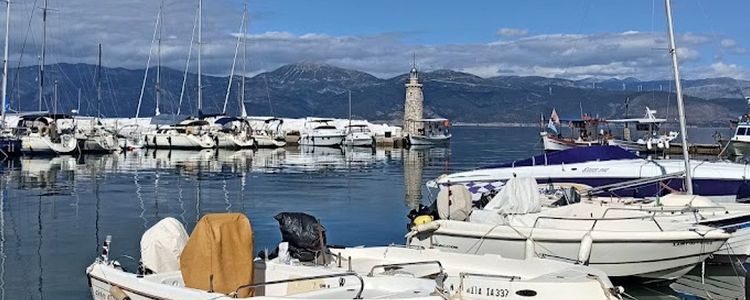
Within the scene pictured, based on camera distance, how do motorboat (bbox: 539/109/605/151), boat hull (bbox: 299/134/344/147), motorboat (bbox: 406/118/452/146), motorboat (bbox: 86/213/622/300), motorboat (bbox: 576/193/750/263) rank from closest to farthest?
motorboat (bbox: 86/213/622/300), motorboat (bbox: 576/193/750/263), motorboat (bbox: 539/109/605/151), boat hull (bbox: 299/134/344/147), motorboat (bbox: 406/118/452/146)

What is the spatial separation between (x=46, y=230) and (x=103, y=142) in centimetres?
5311

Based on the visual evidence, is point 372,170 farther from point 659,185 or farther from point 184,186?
point 659,185

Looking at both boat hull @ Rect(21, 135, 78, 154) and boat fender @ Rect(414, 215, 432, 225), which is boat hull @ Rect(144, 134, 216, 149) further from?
boat fender @ Rect(414, 215, 432, 225)

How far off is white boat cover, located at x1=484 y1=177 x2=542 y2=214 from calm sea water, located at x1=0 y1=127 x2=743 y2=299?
303 cm

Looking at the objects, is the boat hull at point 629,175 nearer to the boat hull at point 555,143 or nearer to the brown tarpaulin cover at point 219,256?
the brown tarpaulin cover at point 219,256

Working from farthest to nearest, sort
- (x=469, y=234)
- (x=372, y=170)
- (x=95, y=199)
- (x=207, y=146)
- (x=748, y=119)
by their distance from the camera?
(x=207, y=146) → (x=748, y=119) → (x=372, y=170) → (x=95, y=199) → (x=469, y=234)

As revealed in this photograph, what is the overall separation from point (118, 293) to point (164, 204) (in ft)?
67.0

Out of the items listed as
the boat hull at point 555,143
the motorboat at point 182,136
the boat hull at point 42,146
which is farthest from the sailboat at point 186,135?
the boat hull at point 555,143

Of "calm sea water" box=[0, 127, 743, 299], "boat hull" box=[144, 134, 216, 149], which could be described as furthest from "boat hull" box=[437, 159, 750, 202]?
Result: "boat hull" box=[144, 134, 216, 149]

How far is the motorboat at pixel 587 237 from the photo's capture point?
16281 millimetres

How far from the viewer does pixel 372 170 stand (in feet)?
183

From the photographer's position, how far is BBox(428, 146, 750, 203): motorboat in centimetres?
2683

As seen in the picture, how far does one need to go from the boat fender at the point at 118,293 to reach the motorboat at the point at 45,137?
203 ft

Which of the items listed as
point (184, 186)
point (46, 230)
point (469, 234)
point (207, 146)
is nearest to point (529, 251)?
point (469, 234)
